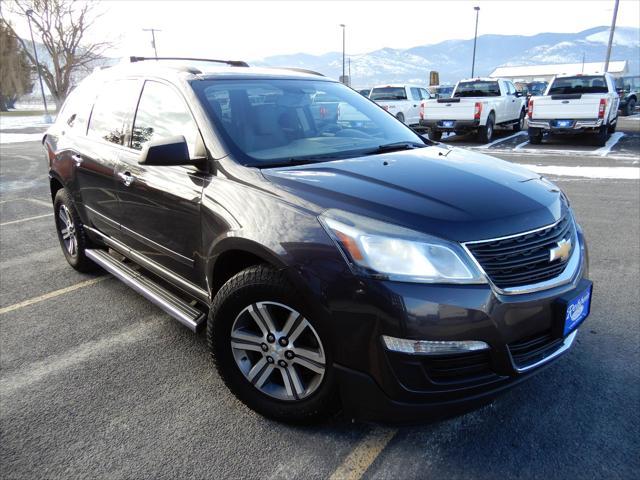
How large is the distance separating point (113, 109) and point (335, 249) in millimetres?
2626

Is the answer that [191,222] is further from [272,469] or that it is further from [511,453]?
[511,453]

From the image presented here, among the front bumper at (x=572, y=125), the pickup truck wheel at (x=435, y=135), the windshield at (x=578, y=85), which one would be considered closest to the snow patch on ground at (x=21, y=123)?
the pickup truck wheel at (x=435, y=135)

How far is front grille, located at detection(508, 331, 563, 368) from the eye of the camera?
2.17 meters

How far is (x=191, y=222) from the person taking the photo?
2838 millimetres

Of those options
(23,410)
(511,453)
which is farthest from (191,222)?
(511,453)

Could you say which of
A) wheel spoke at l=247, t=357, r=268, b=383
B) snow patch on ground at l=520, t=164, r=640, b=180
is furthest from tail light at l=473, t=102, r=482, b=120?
wheel spoke at l=247, t=357, r=268, b=383

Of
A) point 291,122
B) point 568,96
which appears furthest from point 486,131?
point 291,122

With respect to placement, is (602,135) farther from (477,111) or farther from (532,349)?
(532,349)

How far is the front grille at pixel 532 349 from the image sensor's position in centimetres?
217

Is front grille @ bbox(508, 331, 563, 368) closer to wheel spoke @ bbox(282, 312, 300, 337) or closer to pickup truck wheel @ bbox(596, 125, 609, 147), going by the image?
wheel spoke @ bbox(282, 312, 300, 337)

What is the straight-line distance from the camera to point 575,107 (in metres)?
13.3

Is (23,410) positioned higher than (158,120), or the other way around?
(158,120)

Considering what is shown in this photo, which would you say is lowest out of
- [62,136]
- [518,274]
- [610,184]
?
[610,184]

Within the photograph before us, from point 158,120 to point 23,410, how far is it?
1.89m
